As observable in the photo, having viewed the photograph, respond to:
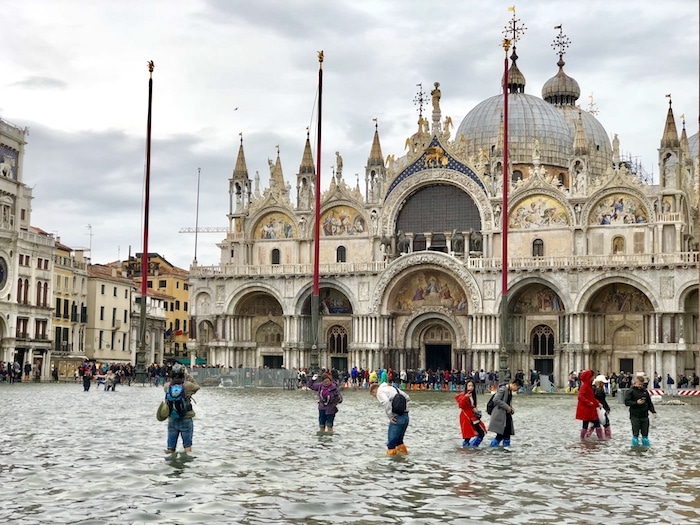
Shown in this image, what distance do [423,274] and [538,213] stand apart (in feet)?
24.9

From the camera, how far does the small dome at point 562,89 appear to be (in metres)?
84.2

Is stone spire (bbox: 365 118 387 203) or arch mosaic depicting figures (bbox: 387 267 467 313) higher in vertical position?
stone spire (bbox: 365 118 387 203)

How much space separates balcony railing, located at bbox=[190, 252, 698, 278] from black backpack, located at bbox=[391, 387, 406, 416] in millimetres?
41610

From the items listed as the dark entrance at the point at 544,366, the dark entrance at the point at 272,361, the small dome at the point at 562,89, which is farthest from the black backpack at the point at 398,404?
the small dome at the point at 562,89

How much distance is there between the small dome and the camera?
84188mm

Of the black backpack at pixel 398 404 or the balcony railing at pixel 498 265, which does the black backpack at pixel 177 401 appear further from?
the balcony railing at pixel 498 265

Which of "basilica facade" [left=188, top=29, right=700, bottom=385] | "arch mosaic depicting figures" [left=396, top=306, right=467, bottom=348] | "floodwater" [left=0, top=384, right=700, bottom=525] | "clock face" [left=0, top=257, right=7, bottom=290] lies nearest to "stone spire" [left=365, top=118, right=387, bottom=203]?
"basilica facade" [left=188, top=29, right=700, bottom=385]

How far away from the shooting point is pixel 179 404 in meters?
17.3

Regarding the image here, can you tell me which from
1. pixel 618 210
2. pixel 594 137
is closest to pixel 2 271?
pixel 618 210

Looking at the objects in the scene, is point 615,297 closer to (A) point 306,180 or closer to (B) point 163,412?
(A) point 306,180

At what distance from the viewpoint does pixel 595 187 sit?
201ft

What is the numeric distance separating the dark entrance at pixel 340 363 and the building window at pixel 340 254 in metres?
6.09

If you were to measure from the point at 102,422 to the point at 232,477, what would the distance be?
11050 mm

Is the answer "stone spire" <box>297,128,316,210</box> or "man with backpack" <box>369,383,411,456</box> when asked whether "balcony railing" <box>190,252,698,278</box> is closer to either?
"stone spire" <box>297,128,316,210</box>
